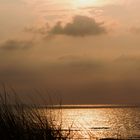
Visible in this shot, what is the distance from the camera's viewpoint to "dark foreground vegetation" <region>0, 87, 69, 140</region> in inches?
323

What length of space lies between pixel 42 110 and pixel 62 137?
66 centimetres

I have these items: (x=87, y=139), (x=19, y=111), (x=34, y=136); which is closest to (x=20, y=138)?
(x=34, y=136)

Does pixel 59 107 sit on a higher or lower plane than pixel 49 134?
higher

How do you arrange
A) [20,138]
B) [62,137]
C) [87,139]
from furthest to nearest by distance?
[87,139], [62,137], [20,138]

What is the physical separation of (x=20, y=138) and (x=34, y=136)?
25cm

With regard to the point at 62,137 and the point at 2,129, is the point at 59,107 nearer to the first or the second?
the point at 62,137

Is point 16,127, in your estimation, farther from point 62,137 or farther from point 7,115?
point 62,137

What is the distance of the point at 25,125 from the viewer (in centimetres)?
851

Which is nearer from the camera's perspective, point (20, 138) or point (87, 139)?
point (20, 138)

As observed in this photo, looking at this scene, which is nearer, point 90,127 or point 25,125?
point 25,125

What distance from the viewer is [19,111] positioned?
8773mm

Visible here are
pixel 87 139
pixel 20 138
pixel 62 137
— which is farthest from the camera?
pixel 87 139

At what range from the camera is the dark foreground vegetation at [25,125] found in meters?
8.21

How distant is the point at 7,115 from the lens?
8539 mm
